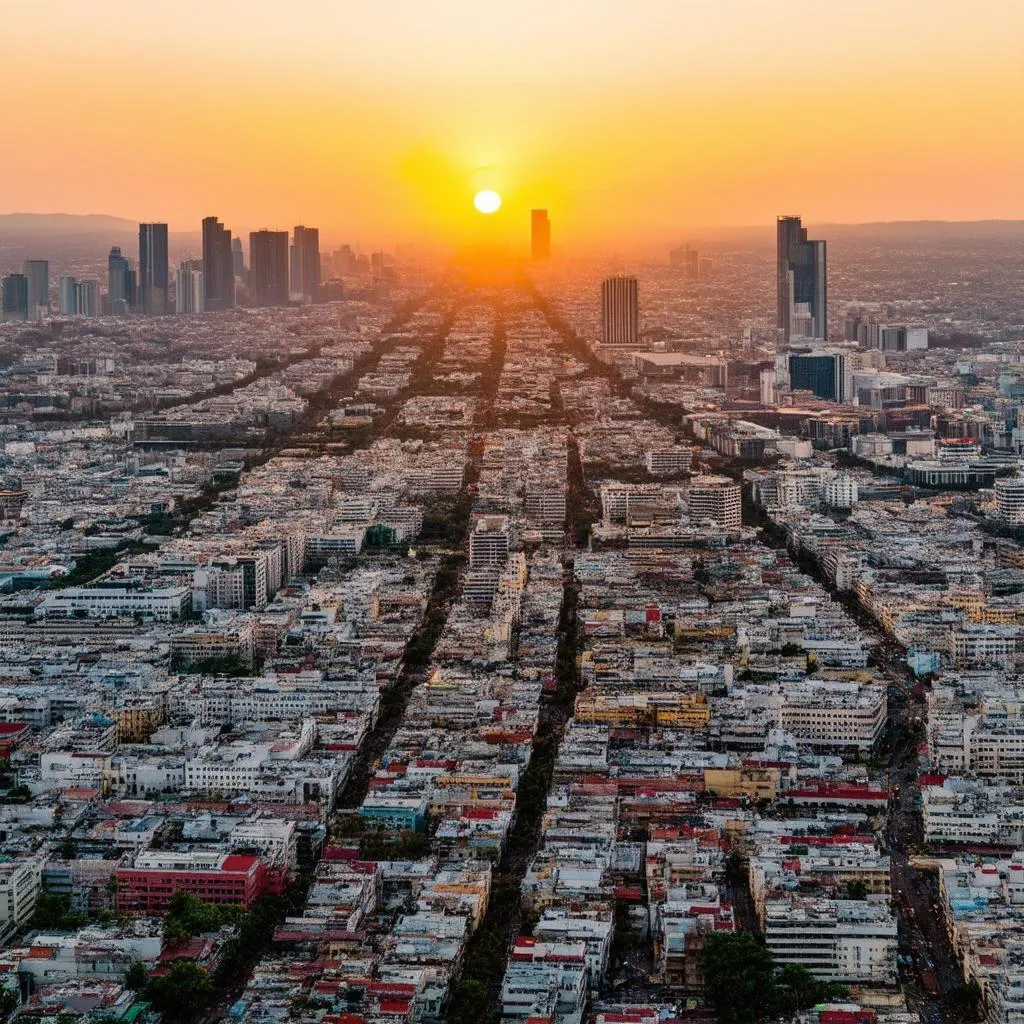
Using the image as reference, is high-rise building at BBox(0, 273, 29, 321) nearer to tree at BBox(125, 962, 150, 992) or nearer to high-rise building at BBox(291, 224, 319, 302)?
high-rise building at BBox(291, 224, 319, 302)

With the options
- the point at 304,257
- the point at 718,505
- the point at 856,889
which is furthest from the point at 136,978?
the point at 304,257

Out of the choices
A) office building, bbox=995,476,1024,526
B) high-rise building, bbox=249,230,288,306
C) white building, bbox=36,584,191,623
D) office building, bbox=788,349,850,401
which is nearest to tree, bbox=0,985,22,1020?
white building, bbox=36,584,191,623

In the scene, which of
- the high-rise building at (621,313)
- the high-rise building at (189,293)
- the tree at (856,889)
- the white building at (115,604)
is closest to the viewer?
the tree at (856,889)

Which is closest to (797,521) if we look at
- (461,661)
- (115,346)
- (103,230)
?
(461,661)

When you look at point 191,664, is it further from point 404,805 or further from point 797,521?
point 797,521

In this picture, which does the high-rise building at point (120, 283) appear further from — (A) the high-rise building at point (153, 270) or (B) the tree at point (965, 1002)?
(B) the tree at point (965, 1002)

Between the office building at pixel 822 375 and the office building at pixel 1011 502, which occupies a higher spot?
the office building at pixel 822 375

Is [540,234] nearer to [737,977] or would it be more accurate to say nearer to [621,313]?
[621,313]

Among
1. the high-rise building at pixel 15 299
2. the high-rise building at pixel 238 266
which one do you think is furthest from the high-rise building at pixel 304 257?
the high-rise building at pixel 15 299
